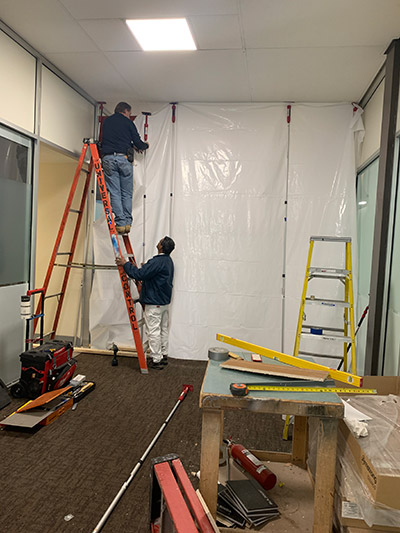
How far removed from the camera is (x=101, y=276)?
424 cm

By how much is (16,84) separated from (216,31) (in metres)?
1.64

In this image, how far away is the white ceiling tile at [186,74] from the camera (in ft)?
10.4

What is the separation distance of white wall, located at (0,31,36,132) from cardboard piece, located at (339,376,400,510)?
3137 millimetres

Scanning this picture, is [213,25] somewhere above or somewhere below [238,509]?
above

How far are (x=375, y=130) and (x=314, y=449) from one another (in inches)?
114

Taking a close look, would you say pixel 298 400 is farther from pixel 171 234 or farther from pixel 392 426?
pixel 171 234

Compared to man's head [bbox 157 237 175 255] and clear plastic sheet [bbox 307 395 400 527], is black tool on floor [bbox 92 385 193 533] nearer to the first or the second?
clear plastic sheet [bbox 307 395 400 527]

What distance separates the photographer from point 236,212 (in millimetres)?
4094

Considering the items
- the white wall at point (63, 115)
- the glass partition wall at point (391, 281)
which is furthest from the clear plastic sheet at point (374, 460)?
the white wall at point (63, 115)

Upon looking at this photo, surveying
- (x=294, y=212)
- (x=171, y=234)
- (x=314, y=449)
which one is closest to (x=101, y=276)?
(x=171, y=234)

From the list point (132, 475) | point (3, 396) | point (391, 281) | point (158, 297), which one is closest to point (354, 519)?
point (132, 475)

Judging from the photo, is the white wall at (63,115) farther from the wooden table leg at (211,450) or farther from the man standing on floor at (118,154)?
the wooden table leg at (211,450)

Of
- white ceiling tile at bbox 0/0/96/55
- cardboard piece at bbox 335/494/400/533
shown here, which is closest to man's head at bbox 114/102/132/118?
white ceiling tile at bbox 0/0/96/55

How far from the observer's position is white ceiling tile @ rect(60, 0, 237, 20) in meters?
2.45
